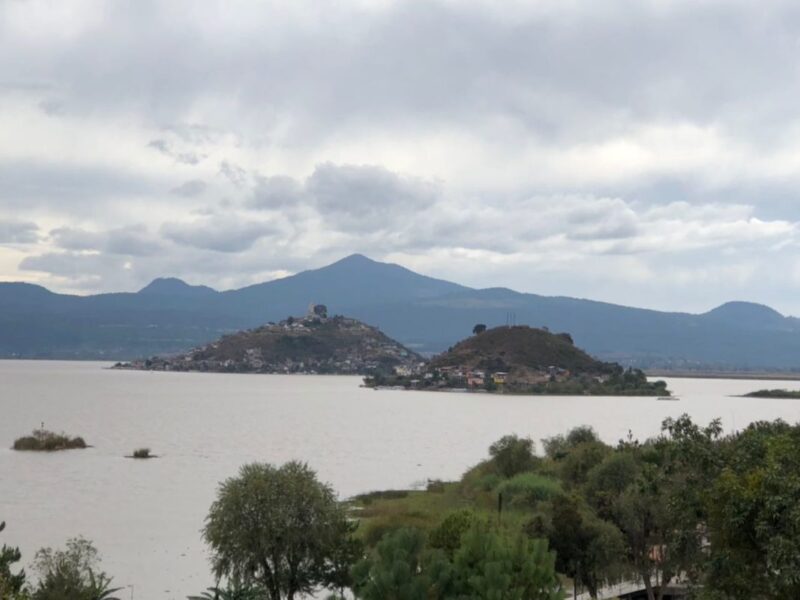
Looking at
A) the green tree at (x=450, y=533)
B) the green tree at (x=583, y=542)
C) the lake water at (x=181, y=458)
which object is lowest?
the lake water at (x=181, y=458)

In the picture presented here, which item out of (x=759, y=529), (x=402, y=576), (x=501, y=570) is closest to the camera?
(x=759, y=529)

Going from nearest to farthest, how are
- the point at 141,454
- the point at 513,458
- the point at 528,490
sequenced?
the point at 528,490 < the point at 513,458 < the point at 141,454

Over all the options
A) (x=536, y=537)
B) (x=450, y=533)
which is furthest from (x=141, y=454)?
(x=450, y=533)

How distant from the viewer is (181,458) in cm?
10669

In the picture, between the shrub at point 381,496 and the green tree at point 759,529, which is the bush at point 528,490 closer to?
the shrub at point 381,496

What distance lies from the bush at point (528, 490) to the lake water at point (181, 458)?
Answer: 61.9 feet

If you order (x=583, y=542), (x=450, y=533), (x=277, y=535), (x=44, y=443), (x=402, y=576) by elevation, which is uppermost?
(x=402, y=576)

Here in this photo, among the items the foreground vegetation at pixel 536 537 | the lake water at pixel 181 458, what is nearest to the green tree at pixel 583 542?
the foreground vegetation at pixel 536 537

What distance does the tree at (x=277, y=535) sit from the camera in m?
37.3

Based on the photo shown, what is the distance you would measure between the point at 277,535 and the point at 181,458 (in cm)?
7278

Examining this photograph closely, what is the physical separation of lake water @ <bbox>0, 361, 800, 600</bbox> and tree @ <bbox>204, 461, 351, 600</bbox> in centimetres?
1007

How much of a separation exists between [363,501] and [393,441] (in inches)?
2224

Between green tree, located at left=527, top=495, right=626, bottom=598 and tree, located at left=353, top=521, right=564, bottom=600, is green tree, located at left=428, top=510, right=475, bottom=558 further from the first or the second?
green tree, located at left=527, top=495, right=626, bottom=598

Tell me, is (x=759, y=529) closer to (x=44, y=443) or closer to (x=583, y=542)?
(x=583, y=542)
